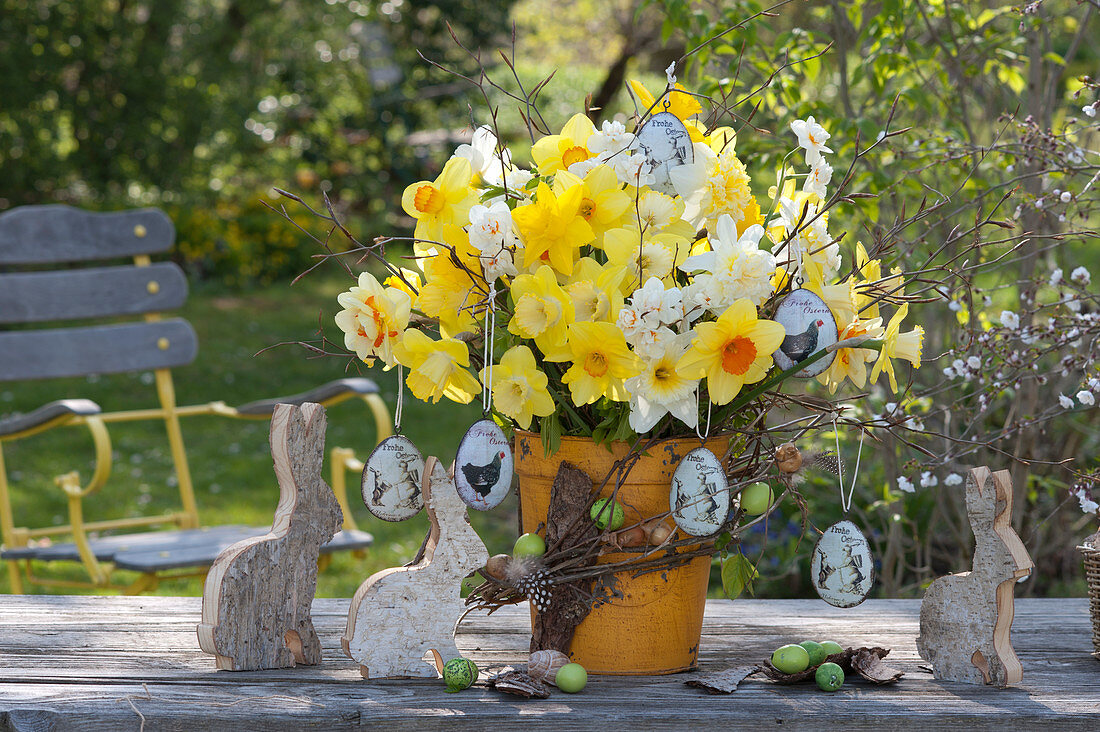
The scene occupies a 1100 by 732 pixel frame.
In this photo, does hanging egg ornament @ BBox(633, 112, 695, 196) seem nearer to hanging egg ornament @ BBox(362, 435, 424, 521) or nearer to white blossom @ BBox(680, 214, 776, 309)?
white blossom @ BBox(680, 214, 776, 309)

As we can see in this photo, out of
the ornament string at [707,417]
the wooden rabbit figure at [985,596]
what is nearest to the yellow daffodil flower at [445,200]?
the ornament string at [707,417]

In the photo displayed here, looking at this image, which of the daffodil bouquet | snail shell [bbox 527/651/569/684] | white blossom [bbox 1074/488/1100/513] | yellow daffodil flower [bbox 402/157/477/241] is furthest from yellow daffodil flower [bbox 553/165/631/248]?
white blossom [bbox 1074/488/1100/513]

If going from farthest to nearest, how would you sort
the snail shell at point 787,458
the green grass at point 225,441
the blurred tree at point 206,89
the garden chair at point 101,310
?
the blurred tree at point 206,89 → the green grass at point 225,441 → the garden chair at point 101,310 → the snail shell at point 787,458

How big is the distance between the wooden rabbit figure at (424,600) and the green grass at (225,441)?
2299 mm

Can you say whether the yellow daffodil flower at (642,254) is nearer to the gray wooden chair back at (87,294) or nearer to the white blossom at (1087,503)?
the white blossom at (1087,503)

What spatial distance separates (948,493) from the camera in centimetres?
273

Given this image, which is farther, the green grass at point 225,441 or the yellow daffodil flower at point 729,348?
the green grass at point 225,441

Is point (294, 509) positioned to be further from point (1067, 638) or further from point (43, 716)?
point (1067, 638)

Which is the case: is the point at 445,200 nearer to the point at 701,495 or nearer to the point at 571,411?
the point at 571,411

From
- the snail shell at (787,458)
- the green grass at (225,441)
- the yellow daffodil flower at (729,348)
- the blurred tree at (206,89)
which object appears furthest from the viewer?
the blurred tree at (206,89)

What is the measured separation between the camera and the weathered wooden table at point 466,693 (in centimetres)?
100

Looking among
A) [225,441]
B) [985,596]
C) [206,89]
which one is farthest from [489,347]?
[206,89]

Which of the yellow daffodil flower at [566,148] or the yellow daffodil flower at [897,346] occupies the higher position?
the yellow daffodil flower at [566,148]

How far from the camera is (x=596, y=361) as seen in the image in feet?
3.26
